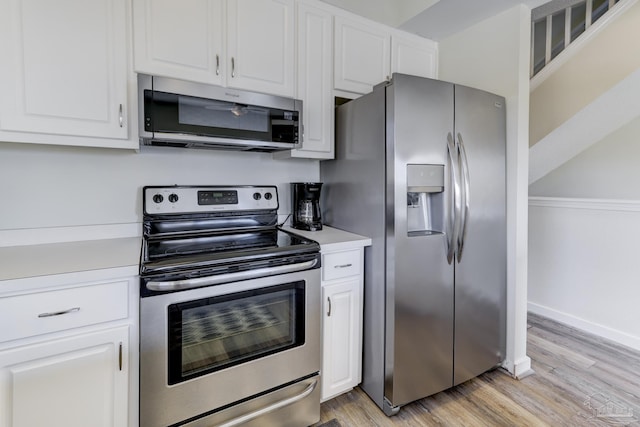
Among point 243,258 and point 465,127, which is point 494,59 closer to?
point 465,127

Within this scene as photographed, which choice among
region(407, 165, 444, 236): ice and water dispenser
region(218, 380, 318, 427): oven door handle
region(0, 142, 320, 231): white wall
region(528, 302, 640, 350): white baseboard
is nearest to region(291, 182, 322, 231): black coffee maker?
region(0, 142, 320, 231): white wall

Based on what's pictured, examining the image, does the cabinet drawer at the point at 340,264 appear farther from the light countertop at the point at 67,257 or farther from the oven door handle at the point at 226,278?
the light countertop at the point at 67,257

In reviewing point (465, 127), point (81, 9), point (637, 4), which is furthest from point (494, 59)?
point (81, 9)

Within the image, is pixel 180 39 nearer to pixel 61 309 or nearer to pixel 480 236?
pixel 61 309

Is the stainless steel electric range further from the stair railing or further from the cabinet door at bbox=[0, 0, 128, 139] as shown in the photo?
the stair railing

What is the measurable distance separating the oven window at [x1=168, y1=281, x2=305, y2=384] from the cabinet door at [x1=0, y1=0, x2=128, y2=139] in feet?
2.94

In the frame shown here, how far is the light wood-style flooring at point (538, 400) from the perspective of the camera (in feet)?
5.34

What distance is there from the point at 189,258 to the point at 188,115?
27.3 inches

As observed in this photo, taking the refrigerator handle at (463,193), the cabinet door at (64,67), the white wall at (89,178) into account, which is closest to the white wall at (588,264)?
the refrigerator handle at (463,193)

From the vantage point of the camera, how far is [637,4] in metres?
1.88

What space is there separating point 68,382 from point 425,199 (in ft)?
5.84

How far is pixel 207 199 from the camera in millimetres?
1854

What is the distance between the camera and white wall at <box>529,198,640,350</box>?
232 centimetres

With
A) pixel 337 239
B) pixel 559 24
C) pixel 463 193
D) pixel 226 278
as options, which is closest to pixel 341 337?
pixel 337 239
